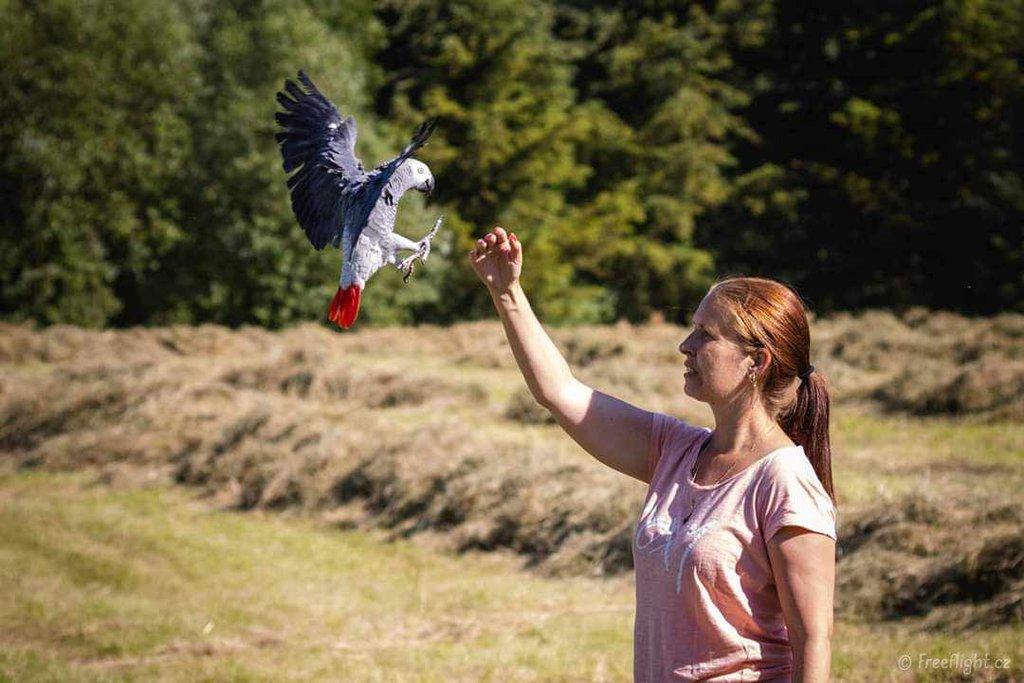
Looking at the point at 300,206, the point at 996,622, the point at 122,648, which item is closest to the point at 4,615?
the point at 122,648

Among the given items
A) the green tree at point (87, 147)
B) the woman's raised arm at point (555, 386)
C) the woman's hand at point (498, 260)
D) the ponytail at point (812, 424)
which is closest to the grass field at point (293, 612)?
the ponytail at point (812, 424)

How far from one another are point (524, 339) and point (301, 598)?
428cm

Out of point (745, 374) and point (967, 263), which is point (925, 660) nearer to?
point (745, 374)

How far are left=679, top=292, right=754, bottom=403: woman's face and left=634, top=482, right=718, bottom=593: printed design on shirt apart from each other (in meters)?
0.20

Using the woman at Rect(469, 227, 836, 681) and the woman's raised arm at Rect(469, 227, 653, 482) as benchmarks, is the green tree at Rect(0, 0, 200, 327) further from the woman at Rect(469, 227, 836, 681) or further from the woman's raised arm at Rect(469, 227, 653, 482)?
the woman at Rect(469, 227, 836, 681)

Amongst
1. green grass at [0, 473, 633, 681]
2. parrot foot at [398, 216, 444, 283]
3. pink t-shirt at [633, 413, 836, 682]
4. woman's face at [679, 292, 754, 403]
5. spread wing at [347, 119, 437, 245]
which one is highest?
spread wing at [347, 119, 437, 245]

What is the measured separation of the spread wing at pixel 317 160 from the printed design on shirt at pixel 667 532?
840 mm

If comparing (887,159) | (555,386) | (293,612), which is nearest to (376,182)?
(555,386)

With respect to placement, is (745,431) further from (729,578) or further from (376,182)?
(376,182)

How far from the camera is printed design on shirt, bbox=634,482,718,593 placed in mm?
1971

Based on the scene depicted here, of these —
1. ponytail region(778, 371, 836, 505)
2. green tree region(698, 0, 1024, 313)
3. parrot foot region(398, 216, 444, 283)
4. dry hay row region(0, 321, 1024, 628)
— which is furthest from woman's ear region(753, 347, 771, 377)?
green tree region(698, 0, 1024, 313)

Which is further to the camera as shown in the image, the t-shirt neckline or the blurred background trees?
the blurred background trees

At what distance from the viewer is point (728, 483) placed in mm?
2018

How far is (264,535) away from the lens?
7.61 meters
